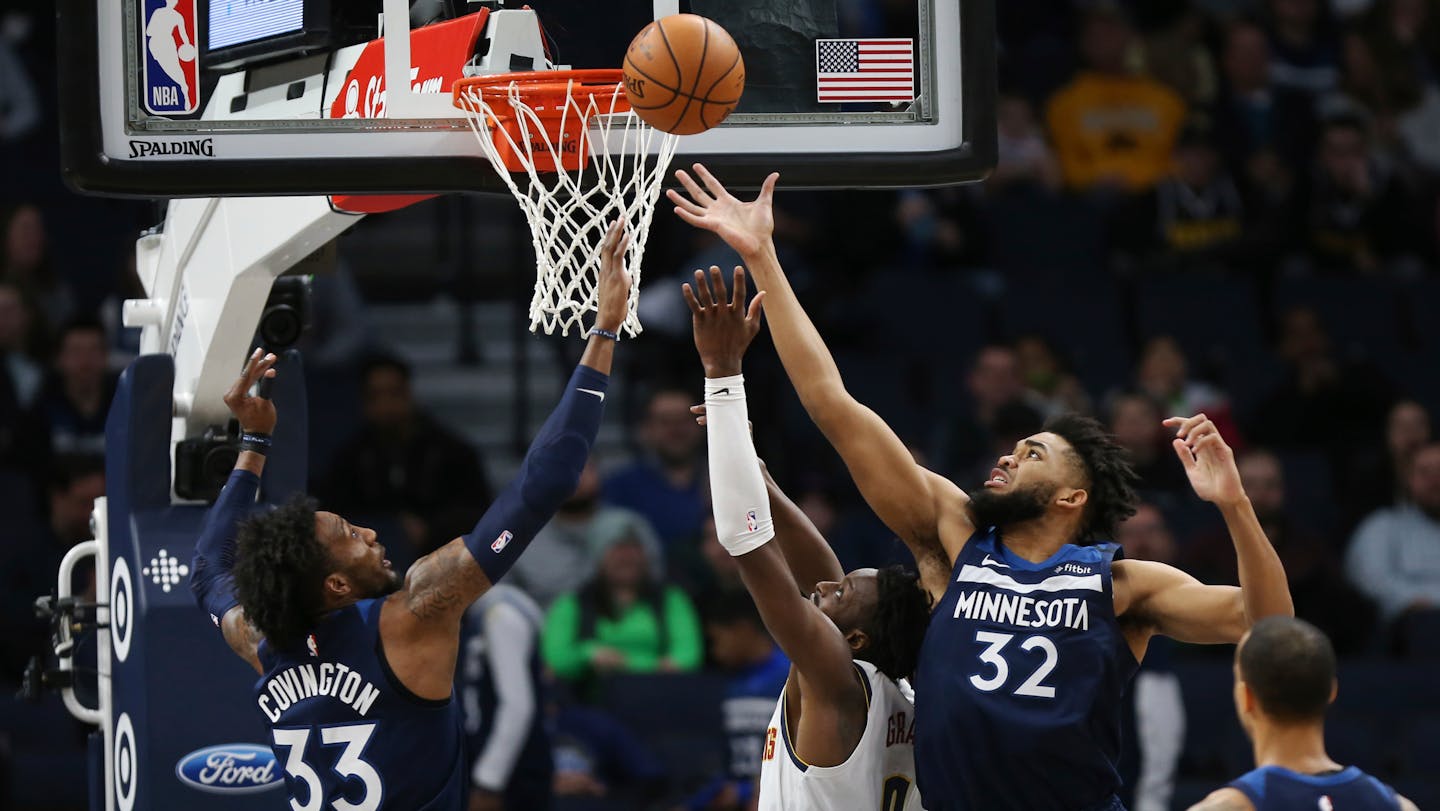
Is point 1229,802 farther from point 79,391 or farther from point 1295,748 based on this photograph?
point 79,391

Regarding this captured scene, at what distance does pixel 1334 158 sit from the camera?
1173 cm

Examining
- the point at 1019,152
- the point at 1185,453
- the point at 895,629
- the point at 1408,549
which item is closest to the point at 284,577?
the point at 895,629

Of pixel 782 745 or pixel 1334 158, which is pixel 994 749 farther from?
pixel 1334 158

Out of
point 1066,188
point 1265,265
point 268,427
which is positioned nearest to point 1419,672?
point 1265,265

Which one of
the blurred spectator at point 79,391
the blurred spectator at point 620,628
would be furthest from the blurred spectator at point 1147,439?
the blurred spectator at point 79,391

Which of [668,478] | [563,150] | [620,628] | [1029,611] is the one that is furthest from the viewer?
[668,478]

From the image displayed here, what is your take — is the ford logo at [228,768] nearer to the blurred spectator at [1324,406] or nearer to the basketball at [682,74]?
the basketball at [682,74]

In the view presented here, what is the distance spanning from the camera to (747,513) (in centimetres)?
488

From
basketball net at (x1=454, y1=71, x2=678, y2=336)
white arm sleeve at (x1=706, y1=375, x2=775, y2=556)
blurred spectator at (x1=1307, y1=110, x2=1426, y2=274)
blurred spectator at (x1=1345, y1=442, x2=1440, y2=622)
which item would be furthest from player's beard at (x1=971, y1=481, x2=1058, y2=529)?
blurred spectator at (x1=1307, y1=110, x2=1426, y2=274)

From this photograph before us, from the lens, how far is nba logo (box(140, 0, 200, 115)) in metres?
5.12

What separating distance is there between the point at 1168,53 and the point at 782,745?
8.12 metres

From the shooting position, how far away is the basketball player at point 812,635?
4879 millimetres

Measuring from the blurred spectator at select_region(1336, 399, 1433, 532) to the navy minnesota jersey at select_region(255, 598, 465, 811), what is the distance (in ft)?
20.9

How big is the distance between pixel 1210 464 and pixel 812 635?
39.7 inches
